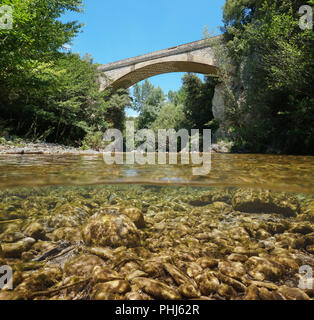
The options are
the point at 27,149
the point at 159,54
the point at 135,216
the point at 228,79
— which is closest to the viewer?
the point at 135,216

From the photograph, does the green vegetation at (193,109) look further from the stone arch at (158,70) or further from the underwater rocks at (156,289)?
the underwater rocks at (156,289)

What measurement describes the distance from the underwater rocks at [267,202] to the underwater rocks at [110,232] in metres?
1.45

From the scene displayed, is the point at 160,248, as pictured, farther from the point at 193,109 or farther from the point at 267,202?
the point at 193,109

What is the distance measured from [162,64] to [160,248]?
69.2 ft

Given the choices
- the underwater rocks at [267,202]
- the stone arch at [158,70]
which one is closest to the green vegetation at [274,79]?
the stone arch at [158,70]

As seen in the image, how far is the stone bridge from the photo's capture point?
17.2 metres

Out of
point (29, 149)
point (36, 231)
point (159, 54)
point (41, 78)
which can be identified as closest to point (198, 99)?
point (159, 54)

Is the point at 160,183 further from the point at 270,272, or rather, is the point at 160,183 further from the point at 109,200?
the point at 270,272

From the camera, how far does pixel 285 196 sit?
2.28 m

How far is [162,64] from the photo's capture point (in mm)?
19703

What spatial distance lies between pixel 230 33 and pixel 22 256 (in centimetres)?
1854

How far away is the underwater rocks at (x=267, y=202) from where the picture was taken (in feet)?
7.41

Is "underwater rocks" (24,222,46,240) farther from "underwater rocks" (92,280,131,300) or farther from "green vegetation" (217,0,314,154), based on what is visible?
"green vegetation" (217,0,314,154)

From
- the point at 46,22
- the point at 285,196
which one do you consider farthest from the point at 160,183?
the point at 46,22
